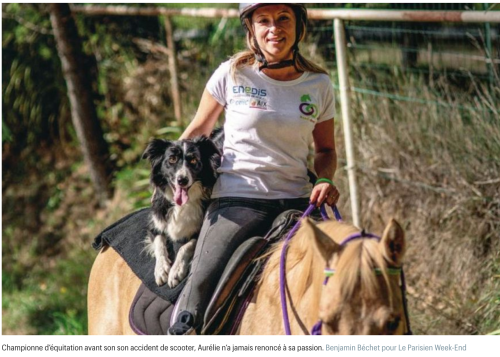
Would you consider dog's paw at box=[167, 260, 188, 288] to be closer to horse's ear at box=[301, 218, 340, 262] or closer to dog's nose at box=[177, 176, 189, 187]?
dog's nose at box=[177, 176, 189, 187]

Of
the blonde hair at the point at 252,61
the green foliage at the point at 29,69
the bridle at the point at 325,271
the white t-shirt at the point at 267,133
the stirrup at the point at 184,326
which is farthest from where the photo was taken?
the green foliage at the point at 29,69

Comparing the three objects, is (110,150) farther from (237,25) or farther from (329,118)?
(329,118)

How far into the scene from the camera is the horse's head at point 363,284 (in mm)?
2795

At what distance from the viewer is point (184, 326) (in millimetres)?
3525

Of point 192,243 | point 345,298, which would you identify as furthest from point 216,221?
point 345,298

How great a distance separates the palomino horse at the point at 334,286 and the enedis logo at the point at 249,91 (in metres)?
0.80

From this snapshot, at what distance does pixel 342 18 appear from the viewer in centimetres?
627

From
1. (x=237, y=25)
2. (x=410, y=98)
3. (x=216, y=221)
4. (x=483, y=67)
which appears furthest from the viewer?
(x=237, y=25)

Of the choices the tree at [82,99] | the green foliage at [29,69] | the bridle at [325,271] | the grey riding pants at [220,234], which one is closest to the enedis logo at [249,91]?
the grey riding pants at [220,234]

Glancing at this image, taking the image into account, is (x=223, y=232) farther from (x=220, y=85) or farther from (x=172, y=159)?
(x=220, y=85)

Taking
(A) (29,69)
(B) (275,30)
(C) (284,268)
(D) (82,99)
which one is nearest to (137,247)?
(C) (284,268)

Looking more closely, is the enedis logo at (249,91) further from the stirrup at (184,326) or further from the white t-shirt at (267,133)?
the stirrup at (184,326)

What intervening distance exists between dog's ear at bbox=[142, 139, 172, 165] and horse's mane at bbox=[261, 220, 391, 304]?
2.83ft

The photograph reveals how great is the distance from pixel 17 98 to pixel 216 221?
8.45 meters
